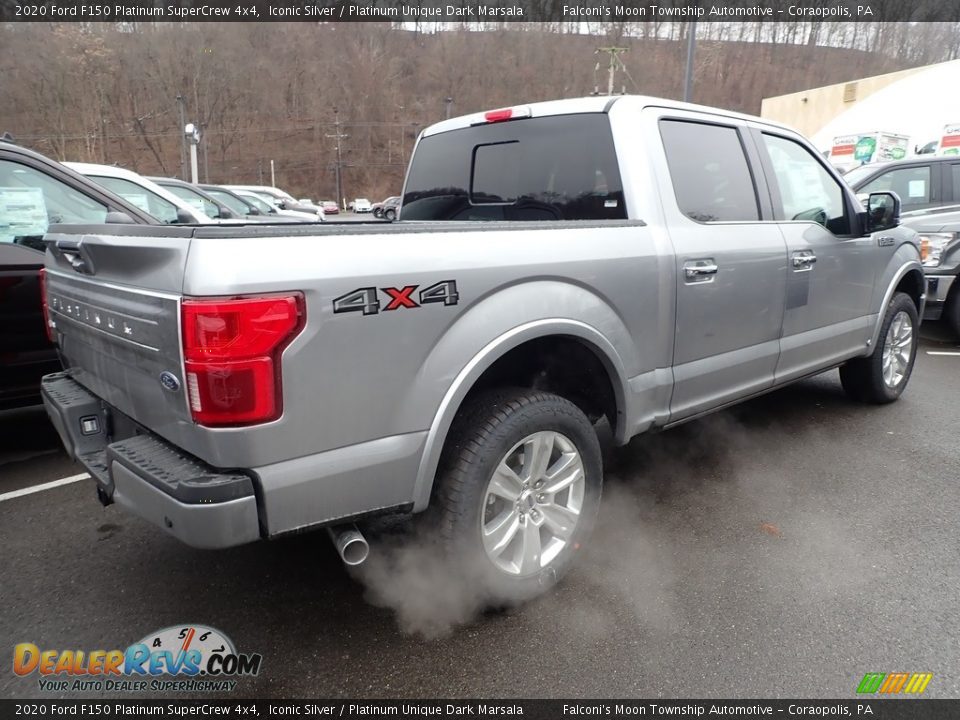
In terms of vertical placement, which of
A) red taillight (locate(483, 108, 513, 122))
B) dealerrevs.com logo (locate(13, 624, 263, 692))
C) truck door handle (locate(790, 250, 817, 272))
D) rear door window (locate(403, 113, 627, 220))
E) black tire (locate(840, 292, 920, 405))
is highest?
red taillight (locate(483, 108, 513, 122))

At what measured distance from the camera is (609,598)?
8.45 feet

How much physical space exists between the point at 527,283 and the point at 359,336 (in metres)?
0.73

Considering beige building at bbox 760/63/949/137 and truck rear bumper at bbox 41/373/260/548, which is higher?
beige building at bbox 760/63/949/137

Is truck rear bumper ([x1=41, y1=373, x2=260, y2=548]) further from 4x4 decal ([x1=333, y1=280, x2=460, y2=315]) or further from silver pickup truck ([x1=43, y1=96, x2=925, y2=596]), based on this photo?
4x4 decal ([x1=333, y1=280, x2=460, y2=315])

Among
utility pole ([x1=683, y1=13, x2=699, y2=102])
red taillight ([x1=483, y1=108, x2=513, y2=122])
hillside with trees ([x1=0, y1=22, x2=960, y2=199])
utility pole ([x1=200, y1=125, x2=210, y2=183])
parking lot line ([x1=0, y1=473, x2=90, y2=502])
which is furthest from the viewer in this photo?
hillside with trees ([x1=0, y1=22, x2=960, y2=199])

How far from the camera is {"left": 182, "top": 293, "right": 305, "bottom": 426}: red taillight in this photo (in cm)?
171

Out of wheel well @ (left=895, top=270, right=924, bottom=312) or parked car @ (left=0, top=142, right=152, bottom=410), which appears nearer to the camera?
parked car @ (left=0, top=142, right=152, bottom=410)

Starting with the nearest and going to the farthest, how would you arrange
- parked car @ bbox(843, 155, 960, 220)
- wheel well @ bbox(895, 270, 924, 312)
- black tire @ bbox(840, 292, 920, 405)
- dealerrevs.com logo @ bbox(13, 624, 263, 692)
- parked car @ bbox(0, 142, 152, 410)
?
dealerrevs.com logo @ bbox(13, 624, 263, 692), parked car @ bbox(0, 142, 152, 410), black tire @ bbox(840, 292, 920, 405), wheel well @ bbox(895, 270, 924, 312), parked car @ bbox(843, 155, 960, 220)

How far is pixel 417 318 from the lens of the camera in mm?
2008

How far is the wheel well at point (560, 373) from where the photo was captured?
8.41 feet

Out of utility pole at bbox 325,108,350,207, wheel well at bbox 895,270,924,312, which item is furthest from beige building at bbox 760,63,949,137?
utility pole at bbox 325,108,350,207

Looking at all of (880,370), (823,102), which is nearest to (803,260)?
(880,370)

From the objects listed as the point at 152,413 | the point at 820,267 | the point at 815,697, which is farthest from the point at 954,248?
the point at 152,413

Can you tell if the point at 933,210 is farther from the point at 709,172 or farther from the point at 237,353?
the point at 237,353
